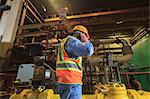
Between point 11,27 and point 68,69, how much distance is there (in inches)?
111

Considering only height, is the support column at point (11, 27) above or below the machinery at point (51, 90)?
above

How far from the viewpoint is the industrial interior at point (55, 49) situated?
3.35m

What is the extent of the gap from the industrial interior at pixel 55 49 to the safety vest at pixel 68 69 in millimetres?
968

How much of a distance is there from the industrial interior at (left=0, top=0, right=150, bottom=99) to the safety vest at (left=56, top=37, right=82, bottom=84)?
97 centimetres

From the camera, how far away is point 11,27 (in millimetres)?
4121

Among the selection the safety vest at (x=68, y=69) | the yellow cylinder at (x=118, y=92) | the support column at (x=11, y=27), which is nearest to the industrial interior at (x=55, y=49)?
the support column at (x=11, y=27)

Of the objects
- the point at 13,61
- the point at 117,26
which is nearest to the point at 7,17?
the point at 13,61

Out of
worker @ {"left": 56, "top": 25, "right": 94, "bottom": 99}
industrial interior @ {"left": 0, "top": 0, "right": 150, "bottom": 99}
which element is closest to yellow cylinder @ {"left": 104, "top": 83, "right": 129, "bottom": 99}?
industrial interior @ {"left": 0, "top": 0, "right": 150, "bottom": 99}

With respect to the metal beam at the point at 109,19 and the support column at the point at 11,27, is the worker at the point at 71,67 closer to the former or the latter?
the metal beam at the point at 109,19

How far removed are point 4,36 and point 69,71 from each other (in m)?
2.78

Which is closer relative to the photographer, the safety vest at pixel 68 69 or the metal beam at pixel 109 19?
the safety vest at pixel 68 69

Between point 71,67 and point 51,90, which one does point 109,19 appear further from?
point 71,67

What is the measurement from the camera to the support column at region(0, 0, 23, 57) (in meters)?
3.83

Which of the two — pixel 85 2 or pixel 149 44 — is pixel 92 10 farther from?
pixel 149 44
